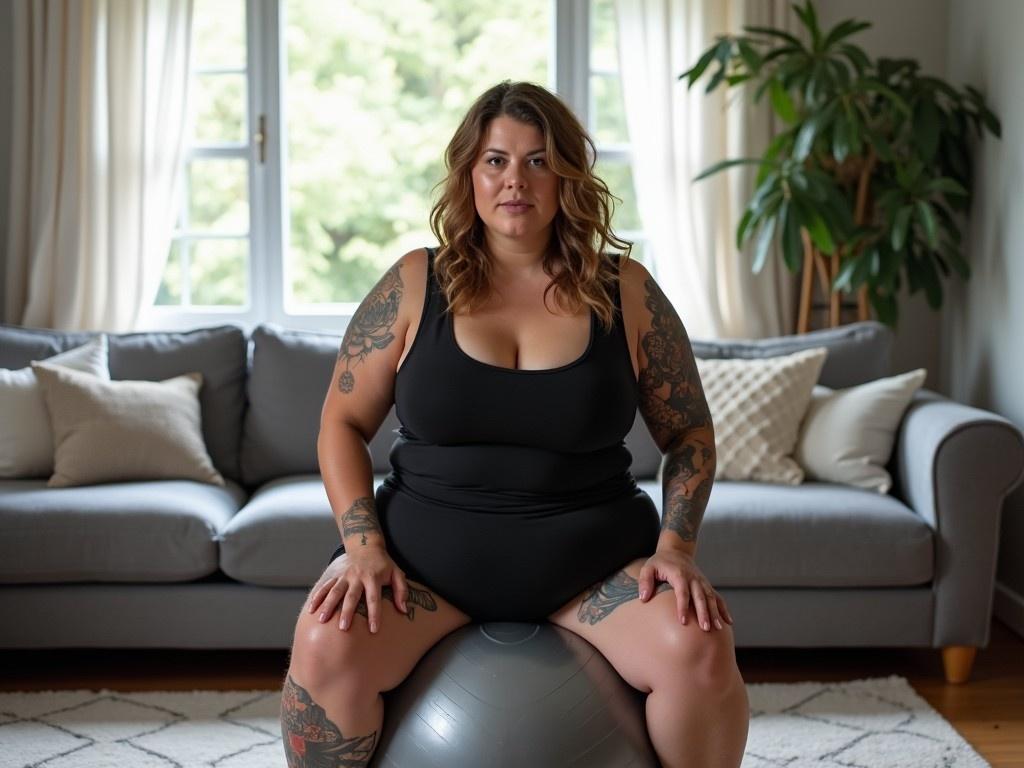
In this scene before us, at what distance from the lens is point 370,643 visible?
5.40ft

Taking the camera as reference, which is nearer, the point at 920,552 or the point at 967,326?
the point at 920,552

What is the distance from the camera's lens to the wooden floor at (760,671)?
9.38 ft

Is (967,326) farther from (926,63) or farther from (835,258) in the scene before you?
(926,63)

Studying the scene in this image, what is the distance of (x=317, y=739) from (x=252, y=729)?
109cm

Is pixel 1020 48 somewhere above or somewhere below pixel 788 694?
above

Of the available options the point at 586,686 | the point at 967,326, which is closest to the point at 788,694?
the point at 586,686

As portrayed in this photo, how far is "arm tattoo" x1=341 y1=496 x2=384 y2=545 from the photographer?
1.83 meters

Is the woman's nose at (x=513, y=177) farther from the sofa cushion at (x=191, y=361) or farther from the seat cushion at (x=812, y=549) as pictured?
the sofa cushion at (x=191, y=361)

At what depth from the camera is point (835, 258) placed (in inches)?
152

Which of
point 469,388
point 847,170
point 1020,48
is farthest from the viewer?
point 847,170

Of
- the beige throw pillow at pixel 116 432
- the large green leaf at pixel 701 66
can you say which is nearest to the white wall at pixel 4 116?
the beige throw pillow at pixel 116 432

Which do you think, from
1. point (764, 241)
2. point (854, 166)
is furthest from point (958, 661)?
point (854, 166)

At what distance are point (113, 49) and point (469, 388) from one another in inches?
107

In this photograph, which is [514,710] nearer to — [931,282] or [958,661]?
[958,661]
